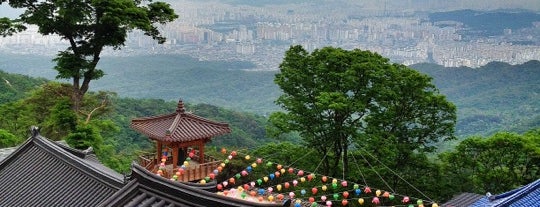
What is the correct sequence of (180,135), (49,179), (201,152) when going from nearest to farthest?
(49,179) → (180,135) → (201,152)

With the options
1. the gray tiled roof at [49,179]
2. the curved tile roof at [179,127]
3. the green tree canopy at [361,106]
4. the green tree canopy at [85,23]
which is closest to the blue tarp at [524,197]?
the gray tiled roof at [49,179]

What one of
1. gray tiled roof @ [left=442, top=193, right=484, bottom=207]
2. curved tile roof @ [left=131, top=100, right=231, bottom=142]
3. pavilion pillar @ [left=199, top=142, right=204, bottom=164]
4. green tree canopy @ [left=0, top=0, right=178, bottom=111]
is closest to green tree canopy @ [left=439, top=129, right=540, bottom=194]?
gray tiled roof @ [left=442, top=193, right=484, bottom=207]

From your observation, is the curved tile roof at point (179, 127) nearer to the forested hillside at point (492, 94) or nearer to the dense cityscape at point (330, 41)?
the forested hillside at point (492, 94)

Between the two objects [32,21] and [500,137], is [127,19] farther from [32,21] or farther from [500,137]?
[500,137]

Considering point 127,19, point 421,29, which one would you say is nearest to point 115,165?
point 127,19

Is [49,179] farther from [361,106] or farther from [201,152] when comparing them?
[361,106]

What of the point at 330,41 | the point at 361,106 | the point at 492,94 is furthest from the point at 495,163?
the point at 330,41
